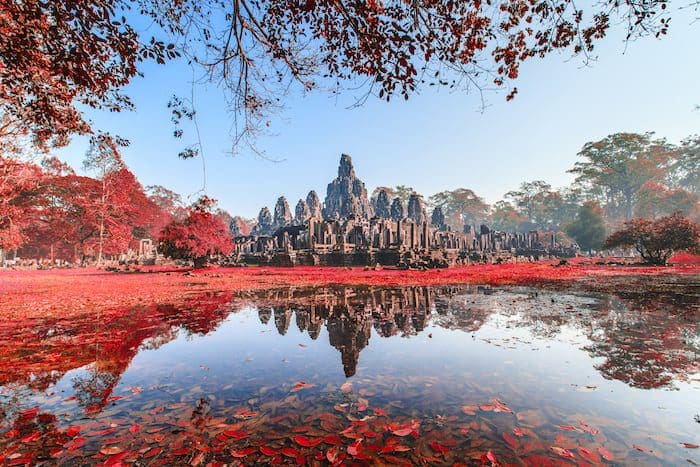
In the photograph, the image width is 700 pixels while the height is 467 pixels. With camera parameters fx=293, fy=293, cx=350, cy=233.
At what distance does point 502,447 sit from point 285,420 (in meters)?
1.66

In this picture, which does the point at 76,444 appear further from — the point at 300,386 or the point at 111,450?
the point at 300,386

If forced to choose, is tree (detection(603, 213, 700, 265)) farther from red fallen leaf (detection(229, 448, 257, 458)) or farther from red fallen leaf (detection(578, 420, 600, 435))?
red fallen leaf (detection(229, 448, 257, 458))

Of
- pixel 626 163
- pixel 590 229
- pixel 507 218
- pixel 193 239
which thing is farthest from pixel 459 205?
pixel 193 239

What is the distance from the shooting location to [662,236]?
21.0m

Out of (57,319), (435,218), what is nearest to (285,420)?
(57,319)

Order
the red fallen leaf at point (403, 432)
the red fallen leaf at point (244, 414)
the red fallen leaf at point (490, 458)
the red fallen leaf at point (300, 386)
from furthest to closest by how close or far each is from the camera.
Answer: the red fallen leaf at point (300, 386), the red fallen leaf at point (244, 414), the red fallen leaf at point (403, 432), the red fallen leaf at point (490, 458)

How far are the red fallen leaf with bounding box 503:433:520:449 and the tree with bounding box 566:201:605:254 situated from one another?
52279 millimetres

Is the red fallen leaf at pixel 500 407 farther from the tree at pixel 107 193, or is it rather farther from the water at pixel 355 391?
the tree at pixel 107 193

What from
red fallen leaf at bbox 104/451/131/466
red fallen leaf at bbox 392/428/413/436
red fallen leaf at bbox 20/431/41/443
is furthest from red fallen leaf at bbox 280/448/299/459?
red fallen leaf at bbox 20/431/41/443

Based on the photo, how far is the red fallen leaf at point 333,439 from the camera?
2.16 meters

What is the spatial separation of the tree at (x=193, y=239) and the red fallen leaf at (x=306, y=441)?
69.4ft

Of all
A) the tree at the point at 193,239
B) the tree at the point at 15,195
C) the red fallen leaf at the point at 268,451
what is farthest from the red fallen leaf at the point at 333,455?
the tree at the point at 15,195

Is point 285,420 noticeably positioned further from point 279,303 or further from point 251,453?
point 279,303

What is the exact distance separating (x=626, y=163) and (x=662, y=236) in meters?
50.3
